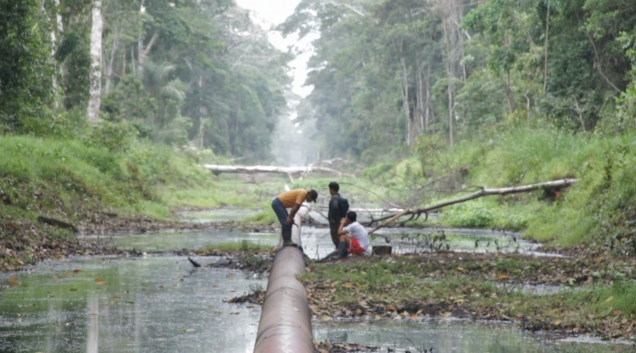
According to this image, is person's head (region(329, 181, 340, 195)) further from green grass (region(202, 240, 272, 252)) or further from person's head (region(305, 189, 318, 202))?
green grass (region(202, 240, 272, 252))

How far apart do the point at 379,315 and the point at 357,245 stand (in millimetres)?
4864

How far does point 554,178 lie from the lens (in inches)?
863

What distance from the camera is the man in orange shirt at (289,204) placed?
14.2 m

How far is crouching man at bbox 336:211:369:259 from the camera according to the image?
14812 millimetres

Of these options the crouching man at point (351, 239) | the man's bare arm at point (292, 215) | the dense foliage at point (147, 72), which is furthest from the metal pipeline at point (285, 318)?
the dense foliage at point (147, 72)

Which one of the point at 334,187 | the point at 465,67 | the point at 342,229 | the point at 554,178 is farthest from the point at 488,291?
the point at 465,67

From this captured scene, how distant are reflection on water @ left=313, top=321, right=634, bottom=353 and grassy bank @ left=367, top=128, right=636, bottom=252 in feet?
21.0

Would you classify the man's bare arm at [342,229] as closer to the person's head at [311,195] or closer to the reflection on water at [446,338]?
the person's head at [311,195]

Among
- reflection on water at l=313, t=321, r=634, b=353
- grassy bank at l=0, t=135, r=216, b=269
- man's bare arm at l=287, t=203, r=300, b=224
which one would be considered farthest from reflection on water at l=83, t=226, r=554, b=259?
reflection on water at l=313, t=321, r=634, b=353

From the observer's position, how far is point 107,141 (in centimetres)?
2767

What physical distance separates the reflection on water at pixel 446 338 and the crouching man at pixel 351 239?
5.18m

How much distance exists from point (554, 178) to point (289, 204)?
978 centimetres

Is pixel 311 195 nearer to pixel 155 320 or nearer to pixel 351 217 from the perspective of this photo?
pixel 351 217

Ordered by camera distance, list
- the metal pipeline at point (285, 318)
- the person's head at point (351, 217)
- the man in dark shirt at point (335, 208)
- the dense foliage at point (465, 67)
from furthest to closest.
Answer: the dense foliage at point (465, 67) → the man in dark shirt at point (335, 208) → the person's head at point (351, 217) → the metal pipeline at point (285, 318)
